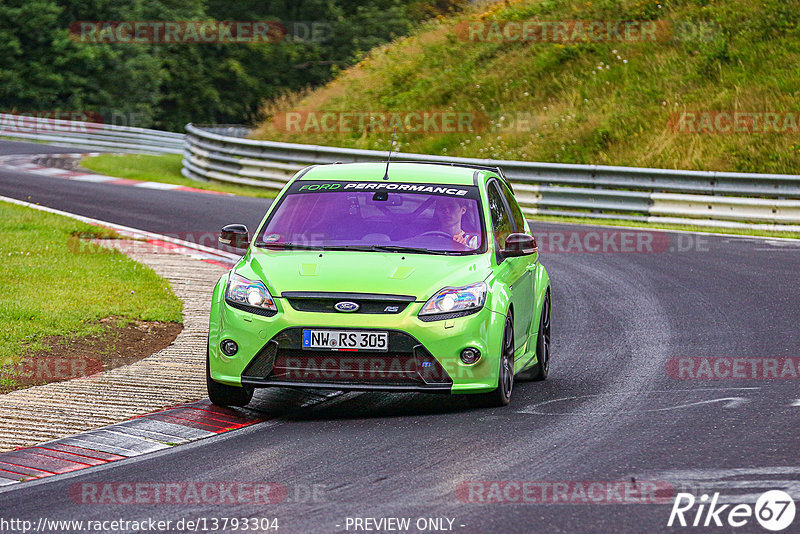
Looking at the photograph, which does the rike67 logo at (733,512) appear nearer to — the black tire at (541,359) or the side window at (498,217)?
the side window at (498,217)

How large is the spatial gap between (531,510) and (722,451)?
1628 millimetres

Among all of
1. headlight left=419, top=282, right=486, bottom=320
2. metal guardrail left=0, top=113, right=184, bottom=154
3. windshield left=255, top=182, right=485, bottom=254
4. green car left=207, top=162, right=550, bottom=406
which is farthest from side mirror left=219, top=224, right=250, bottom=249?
metal guardrail left=0, top=113, right=184, bottom=154

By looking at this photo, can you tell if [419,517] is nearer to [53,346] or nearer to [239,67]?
[53,346]

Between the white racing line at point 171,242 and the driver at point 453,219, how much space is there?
6358 mm

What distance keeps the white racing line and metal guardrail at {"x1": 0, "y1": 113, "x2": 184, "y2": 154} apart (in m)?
19.3

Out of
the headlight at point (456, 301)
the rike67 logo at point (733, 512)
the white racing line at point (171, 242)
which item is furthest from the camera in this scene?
the white racing line at point (171, 242)

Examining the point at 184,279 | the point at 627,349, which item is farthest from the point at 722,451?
the point at 184,279

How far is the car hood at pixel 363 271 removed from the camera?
25.6 feet

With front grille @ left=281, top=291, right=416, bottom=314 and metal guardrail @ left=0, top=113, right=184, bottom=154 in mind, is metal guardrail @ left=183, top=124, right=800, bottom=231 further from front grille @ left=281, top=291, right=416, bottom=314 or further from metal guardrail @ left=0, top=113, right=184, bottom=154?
metal guardrail @ left=0, top=113, right=184, bottom=154

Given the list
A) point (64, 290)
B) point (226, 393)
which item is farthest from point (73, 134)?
point (226, 393)

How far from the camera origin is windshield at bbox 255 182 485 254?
853 centimetres

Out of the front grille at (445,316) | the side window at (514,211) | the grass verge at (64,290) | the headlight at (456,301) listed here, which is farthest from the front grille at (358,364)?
the grass verge at (64,290)

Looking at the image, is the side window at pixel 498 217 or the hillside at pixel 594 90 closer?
the side window at pixel 498 217

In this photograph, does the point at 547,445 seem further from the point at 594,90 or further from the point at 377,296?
the point at 594,90
